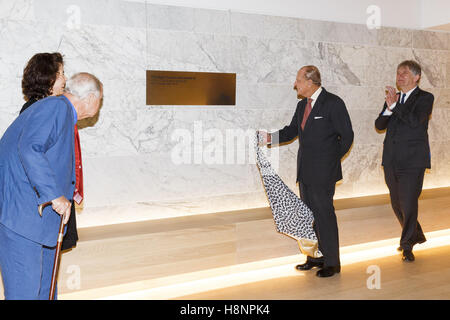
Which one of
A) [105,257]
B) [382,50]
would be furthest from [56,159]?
[382,50]

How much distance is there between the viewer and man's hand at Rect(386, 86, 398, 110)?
4395 millimetres

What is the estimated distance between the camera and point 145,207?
457 centimetres

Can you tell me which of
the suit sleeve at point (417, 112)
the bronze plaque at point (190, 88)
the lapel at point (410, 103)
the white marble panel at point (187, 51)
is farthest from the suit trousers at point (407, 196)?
the white marble panel at point (187, 51)

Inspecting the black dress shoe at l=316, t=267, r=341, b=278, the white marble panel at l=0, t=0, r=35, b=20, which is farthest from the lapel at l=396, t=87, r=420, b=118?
the white marble panel at l=0, t=0, r=35, b=20

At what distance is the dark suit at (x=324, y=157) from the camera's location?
400cm

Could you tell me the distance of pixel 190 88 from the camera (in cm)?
466

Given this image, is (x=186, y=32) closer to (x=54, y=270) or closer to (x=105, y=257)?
(x=105, y=257)

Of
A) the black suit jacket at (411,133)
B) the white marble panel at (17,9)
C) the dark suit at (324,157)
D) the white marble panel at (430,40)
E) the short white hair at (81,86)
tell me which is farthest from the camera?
the white marble panel at (430,40)

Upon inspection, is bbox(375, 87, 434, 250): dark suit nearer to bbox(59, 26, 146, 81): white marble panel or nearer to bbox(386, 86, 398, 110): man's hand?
bbox(386, 86, 398, 110): man's hand

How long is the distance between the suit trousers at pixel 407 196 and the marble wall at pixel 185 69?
1020mm

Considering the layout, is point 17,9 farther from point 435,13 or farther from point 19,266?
point 435,13

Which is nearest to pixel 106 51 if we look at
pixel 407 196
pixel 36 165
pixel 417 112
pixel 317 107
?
pixel 317 107

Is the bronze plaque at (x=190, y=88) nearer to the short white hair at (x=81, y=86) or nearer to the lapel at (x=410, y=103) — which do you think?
the lapel at (x=410, y=103)

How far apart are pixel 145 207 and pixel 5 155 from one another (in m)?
2.36
